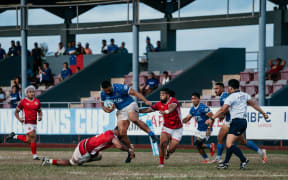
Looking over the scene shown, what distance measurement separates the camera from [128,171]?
13094 mm

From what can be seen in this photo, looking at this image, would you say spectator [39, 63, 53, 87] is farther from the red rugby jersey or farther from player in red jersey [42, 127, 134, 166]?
player in red jersey [42, 127, 134, 166]

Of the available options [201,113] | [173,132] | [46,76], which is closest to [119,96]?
[173,132]

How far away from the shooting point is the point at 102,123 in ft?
83.5

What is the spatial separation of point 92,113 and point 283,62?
946cm

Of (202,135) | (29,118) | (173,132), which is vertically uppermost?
(29,118)

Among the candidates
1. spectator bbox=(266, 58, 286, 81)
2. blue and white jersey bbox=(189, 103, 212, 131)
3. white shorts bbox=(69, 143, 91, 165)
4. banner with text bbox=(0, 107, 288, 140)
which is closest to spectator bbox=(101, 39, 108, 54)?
banner with text bbox=(0, 107, 288, 140)

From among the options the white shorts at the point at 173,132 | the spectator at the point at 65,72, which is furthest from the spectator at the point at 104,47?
the white shorts at the point at 173,132

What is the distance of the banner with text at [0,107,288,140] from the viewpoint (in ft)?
75.7

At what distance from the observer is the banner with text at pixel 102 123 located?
2307cm

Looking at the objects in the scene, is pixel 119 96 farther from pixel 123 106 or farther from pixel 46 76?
pixel 46 76

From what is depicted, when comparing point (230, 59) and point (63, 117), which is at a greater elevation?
point (230, 59)

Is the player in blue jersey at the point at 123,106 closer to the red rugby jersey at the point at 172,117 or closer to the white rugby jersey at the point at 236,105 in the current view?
the red rugby jersey at the point at 172,117

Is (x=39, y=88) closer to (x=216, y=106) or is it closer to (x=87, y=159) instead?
(x=216, y=106)

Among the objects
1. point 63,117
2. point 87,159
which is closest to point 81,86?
point 63,117
